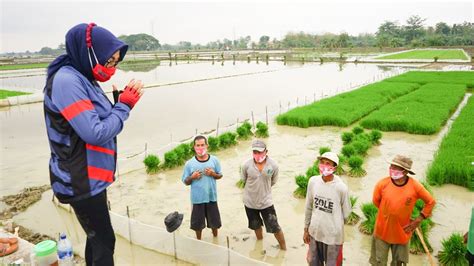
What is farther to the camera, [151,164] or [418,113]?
[418,113]

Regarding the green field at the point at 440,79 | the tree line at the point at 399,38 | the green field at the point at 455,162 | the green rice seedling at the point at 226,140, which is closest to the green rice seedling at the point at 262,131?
the green rice seedling at the point at 226,140

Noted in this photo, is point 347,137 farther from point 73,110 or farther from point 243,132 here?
point 73,110

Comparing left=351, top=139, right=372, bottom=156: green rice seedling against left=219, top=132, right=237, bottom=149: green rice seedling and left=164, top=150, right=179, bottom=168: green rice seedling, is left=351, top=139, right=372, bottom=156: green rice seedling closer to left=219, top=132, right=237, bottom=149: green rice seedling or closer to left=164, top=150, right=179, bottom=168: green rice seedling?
left=219, top=132, right=237, bottom=149: green rice seedling

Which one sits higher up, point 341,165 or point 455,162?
point 455,162

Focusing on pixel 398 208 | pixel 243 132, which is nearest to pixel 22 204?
pixel 243 132

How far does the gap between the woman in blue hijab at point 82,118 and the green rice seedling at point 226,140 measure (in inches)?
271

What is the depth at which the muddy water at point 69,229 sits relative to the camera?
4094 millimetres

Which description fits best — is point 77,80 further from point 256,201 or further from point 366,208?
point 366,208

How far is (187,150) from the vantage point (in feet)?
26.2

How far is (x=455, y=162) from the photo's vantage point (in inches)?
251

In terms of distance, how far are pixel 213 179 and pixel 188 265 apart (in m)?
1.02

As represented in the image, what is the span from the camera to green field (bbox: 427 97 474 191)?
19.9 feet

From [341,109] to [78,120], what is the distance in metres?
11.5

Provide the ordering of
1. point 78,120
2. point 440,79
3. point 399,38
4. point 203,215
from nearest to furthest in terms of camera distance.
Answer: point 78,120 → point 203,215 → point 440,79 → point 399,38
